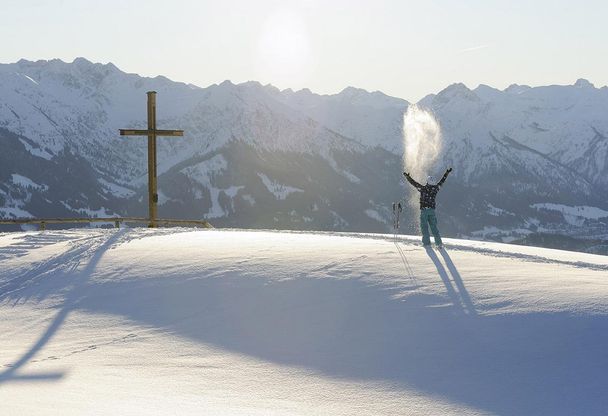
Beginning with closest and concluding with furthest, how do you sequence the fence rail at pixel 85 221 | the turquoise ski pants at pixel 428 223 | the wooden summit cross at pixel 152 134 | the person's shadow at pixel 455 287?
the person's shadow at pixel 455 287
the turquoise ski pants at pixel 428 223
the wooden summit cross at pixel 152 134
the fence rail at pixel 85 221

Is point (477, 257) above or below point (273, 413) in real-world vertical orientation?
above

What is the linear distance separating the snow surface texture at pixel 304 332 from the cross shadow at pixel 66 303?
56 millimetres

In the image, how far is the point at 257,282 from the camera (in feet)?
49.2

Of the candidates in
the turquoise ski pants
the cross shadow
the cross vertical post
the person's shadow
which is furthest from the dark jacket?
the cross vertical post

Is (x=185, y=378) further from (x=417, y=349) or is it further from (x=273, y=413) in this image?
(x=417, y=349)

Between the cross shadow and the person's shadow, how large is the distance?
723 cm

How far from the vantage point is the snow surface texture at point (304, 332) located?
916 centimetres

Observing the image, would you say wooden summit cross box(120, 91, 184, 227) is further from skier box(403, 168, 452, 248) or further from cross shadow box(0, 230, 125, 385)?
skier box(403, 168, 452, 248)

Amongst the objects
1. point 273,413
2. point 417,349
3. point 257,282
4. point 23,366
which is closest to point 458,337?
point 417,349

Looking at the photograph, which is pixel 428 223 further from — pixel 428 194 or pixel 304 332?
pixel 304 332

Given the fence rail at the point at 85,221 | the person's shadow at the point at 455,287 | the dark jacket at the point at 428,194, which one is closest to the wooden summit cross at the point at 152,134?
the fence rail at the point at 85,221

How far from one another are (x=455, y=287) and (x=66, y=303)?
851cm

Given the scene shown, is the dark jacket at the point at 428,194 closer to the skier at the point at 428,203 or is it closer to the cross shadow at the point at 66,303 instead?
the skier at the point at 428,203

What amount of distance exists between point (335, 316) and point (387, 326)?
120cm
